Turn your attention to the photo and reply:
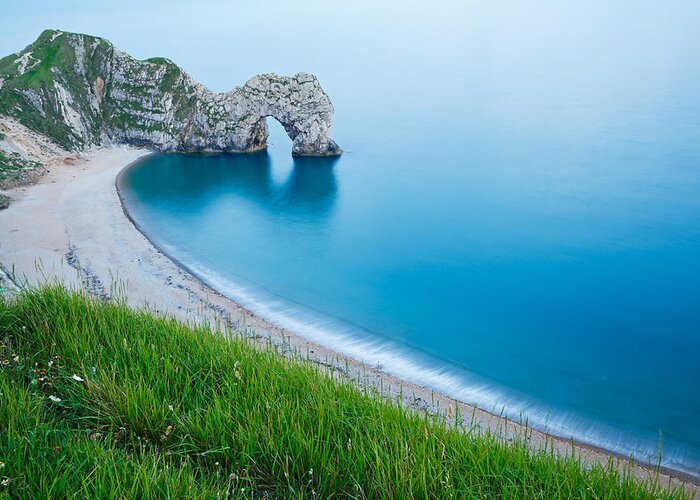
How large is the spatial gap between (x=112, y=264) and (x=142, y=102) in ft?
115

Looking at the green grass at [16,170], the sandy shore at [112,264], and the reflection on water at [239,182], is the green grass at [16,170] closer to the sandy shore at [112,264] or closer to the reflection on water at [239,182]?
the sandy shore at [112,264]

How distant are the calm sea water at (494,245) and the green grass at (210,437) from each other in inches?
223

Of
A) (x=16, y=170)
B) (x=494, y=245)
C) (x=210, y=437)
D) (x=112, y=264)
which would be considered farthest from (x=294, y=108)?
(x=210, y=437)

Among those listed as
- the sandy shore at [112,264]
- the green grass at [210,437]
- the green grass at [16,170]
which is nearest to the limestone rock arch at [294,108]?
the sandy shore at [112,264]

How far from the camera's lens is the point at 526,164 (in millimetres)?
56906

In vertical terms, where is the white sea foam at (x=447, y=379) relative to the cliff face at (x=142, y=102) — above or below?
below

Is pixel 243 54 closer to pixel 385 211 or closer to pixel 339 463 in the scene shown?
pixel 385 211

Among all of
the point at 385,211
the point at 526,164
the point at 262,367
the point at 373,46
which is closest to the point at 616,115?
the point at 526,164

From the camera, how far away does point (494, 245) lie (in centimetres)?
3903

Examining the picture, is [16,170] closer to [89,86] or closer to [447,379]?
[89,86]

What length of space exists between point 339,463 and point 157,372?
3773 mm

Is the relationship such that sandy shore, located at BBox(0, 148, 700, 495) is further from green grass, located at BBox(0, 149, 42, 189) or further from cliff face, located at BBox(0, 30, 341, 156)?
cliff face, located at BBox(0, 30, 341, 156)

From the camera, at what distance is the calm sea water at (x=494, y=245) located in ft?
79.3

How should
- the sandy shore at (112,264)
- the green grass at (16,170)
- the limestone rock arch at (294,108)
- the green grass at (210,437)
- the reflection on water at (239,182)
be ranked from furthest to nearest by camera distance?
the limestone rock arch at (294,108), the reflection on water at (239,182), the green grass at (16,170), the sandy shore at (112,264), the green grass at (210,437)
